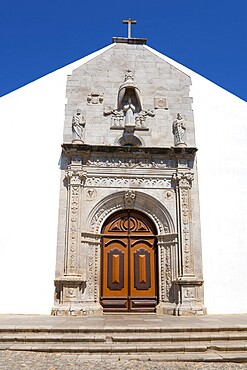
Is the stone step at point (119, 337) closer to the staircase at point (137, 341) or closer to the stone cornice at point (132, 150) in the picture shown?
the staircase at point (137, 341)

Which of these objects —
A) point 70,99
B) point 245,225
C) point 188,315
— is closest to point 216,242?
point 245,225

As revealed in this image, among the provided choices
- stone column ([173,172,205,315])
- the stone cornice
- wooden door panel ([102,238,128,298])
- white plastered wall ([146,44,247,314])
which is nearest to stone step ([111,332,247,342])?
stone column ([173,172,205,315])

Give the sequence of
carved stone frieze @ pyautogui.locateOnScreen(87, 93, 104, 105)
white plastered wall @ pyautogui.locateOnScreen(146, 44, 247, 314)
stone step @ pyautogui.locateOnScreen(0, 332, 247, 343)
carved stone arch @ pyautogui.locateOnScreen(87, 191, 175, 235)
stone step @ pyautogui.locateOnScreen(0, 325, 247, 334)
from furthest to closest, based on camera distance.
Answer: carved stone frieze @ pyautogui.locateOnScreen(87, 93, 104, 105), carved stone arch @ pyautogui.locateOnScreen(87, 191, 175, 235), white plastered wall @ pyautogui.locateOnScreen(146, 44, 247, 314), stone step @ pyautogui.locateOnScreen(0, 325, 247, 334), stone step @ pyautogui.locateOnScreen(0, 332, 247, 343)

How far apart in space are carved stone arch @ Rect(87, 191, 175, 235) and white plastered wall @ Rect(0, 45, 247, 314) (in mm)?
821

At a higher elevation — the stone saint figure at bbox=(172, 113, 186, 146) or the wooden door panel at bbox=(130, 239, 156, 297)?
the stone saint figure at bbox=(172, 113, 186, 146)

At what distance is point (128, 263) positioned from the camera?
8734 millimetres

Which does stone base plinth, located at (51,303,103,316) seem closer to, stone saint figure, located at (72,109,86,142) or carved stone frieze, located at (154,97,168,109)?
stone saint figure, located at (72,109,86,142)

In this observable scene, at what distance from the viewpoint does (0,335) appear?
577cm

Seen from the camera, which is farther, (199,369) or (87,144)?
(87,144)

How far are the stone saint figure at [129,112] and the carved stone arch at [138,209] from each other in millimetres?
1746

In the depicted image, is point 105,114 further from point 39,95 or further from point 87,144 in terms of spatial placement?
point 39,95

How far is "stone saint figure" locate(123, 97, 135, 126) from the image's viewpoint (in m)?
9.26

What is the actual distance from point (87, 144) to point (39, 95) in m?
1.86

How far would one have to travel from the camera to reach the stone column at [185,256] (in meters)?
8.09
